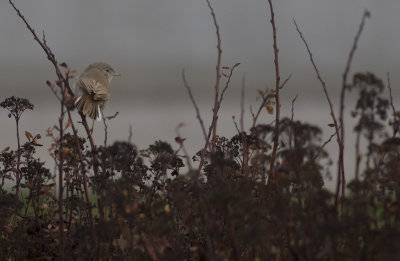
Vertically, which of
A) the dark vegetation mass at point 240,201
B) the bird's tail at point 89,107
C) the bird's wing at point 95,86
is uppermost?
the bird's wing at point 95,86

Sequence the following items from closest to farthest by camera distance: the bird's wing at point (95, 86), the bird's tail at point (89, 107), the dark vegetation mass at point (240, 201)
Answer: the dark vegetation mass at point (240, 201)
the bird's tail at point (89, 107)
the bird's wing at point (95, 86)

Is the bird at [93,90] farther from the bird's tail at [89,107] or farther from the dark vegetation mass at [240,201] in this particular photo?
the dark vegetation mass at [240,201]

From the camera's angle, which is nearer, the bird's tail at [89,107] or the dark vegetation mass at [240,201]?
the dark vegetation mass at [240,201]

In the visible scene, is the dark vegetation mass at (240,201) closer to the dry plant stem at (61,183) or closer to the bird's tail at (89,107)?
the dry plant stem at (61,183)

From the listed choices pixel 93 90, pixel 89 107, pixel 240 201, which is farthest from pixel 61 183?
pixel 93 90

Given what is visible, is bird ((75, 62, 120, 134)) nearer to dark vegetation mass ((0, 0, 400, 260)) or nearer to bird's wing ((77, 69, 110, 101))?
bird's wing ((77, 69, 110, 101))

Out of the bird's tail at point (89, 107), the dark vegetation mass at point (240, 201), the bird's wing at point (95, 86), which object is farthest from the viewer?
the bird's wing at point (95, 86)

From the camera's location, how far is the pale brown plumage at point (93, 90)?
15.4ft

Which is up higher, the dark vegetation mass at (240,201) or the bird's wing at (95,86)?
the bird's wing at (95,86)

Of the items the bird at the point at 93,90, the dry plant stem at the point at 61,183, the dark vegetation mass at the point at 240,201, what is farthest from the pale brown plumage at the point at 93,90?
the dry plant stem at the point at 61,183

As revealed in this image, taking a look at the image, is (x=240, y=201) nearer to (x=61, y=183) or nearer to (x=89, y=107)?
(x=61, y=183)

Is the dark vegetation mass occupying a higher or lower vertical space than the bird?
lower

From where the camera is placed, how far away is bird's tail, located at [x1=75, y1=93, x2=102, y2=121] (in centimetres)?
466

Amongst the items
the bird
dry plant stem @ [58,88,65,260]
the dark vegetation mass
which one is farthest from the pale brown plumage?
dry plant stem @ [58,88,65,260]
